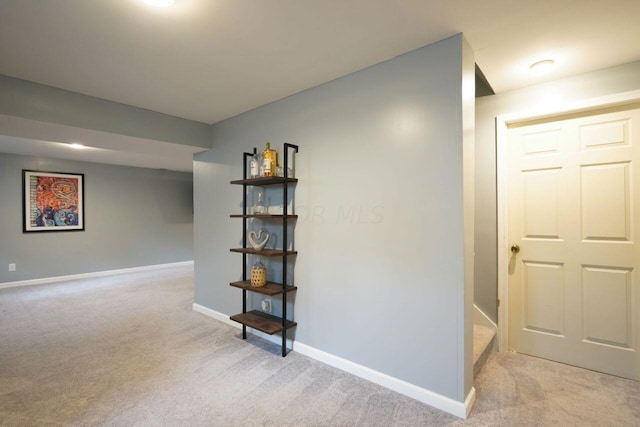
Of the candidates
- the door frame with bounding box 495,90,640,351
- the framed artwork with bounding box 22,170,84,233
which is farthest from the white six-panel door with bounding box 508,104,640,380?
the framed artwork with bounding box 22,170,84,233

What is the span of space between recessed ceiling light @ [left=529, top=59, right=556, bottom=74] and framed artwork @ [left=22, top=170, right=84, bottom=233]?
7.02 metres

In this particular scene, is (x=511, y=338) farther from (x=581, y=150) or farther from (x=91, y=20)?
(x=91, y=20)

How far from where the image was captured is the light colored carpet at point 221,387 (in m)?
1.72

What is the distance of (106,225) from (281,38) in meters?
5.94

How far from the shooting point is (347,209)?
2.24m

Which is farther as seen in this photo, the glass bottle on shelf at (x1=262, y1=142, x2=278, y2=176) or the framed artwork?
the framed artwork

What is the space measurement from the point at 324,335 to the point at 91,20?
2584mm

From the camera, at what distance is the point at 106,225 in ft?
19.2

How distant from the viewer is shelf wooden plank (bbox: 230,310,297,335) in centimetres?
247

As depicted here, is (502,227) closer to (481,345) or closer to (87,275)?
(481,345)

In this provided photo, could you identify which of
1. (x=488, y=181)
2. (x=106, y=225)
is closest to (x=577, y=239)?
(x=488, y=181)

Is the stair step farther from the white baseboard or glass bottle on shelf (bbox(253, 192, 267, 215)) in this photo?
glass bottle on shelf (bbox(253, 192, 267, 215))

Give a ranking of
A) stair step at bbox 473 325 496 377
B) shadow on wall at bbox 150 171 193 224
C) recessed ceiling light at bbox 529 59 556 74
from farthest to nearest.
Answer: shadow on wall at bbox 150 171 193 224 → stair step at bbox 473 325 496 377 → recessed ceiling light at bbox 529 59 556 74

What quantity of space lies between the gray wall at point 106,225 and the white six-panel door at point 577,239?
6744mm
